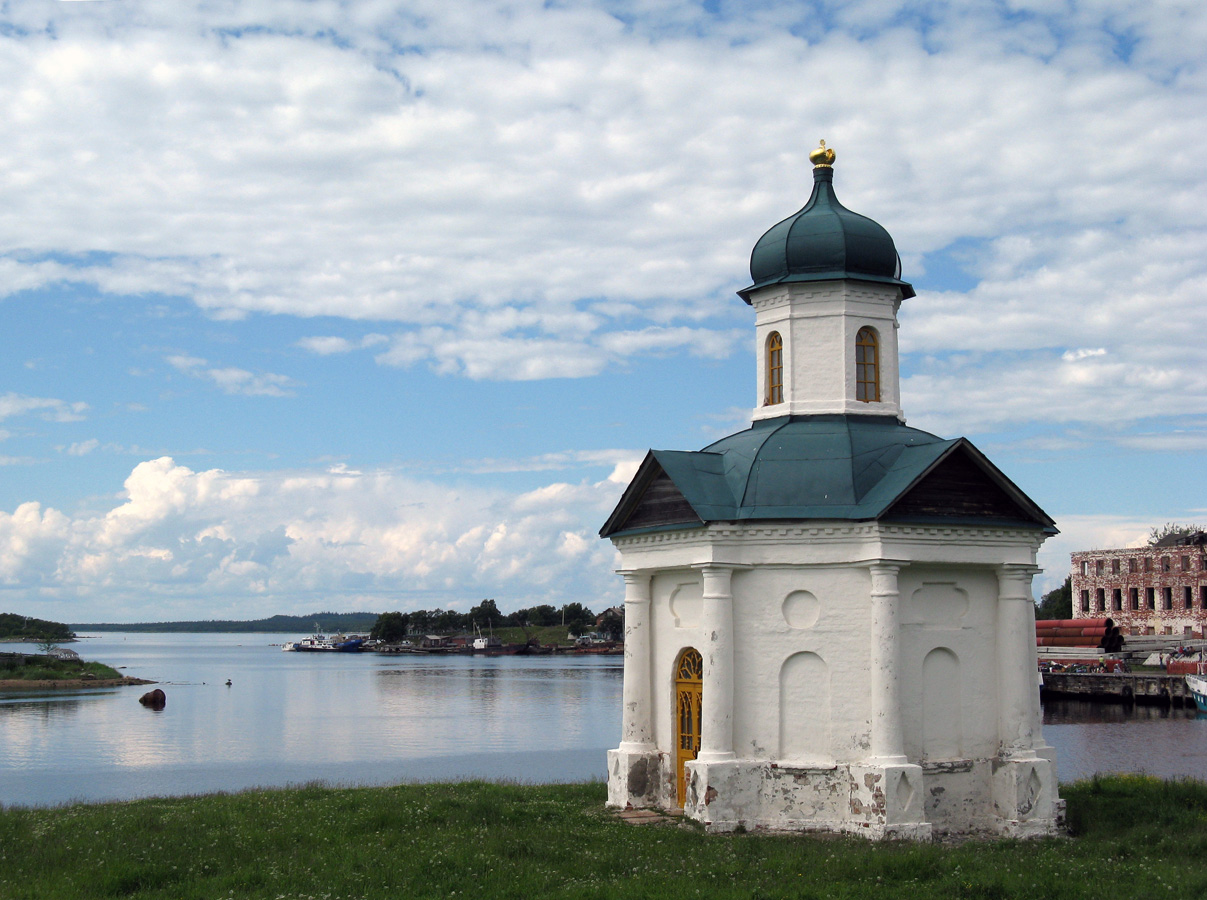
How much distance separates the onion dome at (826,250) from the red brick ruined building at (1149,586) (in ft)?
239

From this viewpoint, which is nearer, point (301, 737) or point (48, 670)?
point (301, 737)

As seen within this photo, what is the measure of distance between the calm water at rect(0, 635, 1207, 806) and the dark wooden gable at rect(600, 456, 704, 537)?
16880 mm

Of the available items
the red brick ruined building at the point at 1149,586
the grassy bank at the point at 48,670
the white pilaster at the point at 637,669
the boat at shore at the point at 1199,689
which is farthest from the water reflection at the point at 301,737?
the red brick ruined building at the point at 1149,586

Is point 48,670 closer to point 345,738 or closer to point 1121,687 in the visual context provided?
point 345,738

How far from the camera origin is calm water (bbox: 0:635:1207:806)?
3809 centimetres

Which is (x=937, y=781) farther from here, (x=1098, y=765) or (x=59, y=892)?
(x=1098, y=765)

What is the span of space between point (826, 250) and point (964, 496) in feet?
15.7

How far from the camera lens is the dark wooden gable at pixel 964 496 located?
17.6 meters

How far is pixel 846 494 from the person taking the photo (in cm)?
1786

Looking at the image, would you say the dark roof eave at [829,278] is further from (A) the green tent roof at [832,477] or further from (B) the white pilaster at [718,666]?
(B) the white pilaster at [718,666]

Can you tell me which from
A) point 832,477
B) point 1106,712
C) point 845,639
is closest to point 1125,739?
point 1106,712

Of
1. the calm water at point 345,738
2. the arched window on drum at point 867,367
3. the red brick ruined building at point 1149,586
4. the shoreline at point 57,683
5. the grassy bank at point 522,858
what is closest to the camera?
the grassy bank at point 522,858

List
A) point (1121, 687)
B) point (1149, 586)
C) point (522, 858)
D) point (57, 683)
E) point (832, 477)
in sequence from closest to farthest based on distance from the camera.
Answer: point (522, 858)
point (832, 477)
point (1121, 687)
point (57, 683)
point (1149, 586)

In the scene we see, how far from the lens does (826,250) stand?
19812 mm
